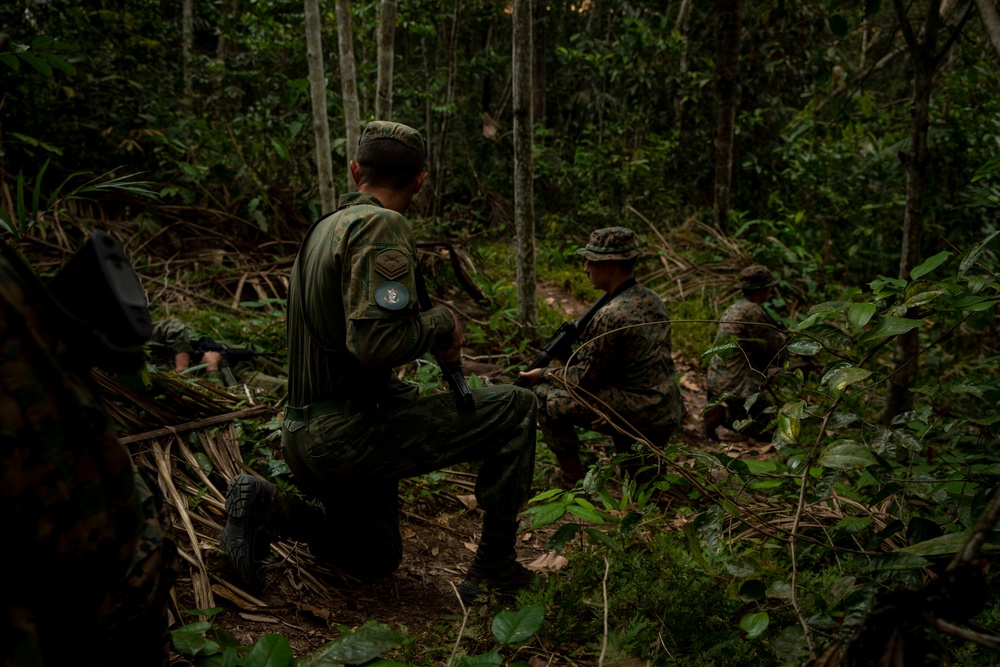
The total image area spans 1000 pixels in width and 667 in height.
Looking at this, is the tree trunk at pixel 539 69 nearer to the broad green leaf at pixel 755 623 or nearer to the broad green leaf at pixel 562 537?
the broad green leaf at pixel 562 537

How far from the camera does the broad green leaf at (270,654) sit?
154 centimetres

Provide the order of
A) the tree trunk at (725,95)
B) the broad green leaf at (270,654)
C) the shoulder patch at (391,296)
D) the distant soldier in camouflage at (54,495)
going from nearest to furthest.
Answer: the distant soldier in camouflage at (54,495) → the broad green leaf at (270,654) → the shoulder patch at (391,296) → the tree trunk at (725,95)

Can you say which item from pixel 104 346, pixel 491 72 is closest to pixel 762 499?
pixel 104 346

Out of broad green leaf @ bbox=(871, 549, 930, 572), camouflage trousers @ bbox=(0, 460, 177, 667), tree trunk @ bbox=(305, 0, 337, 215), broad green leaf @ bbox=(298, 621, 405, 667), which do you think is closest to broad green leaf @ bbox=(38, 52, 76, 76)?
camouflage trousers @ bbox=(0, 460, 177, 667)

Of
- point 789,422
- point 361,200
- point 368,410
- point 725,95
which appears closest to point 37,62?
point 361,200

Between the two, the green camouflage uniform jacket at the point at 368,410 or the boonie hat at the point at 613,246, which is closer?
the green camouflage uniform jacket at the point at 368,410

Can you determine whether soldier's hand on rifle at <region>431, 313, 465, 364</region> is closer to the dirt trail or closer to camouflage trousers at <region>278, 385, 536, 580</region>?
camouflage trousers at <region>278, 385, 536, 580</region>

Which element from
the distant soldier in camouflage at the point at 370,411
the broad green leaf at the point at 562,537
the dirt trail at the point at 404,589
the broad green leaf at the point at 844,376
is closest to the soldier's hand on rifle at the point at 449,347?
the distant soldier in camouflage at the point at 370,411

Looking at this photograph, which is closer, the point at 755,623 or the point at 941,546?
the point at 941,546

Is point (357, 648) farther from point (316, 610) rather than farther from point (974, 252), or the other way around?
point (974, 252)

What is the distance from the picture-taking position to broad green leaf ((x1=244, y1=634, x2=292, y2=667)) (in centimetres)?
154

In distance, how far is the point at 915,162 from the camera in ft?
12.9

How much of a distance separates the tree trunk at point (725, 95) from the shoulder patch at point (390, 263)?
7.53 m

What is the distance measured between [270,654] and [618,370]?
3.19 meters
